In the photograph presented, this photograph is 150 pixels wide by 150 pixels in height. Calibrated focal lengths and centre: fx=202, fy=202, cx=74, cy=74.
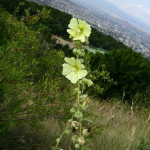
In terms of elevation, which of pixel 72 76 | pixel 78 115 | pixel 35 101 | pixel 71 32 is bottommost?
pixel 35 101

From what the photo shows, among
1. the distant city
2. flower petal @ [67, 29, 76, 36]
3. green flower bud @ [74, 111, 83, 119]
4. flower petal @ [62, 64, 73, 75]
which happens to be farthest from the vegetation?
the distant city

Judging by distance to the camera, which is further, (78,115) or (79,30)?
(79,30)

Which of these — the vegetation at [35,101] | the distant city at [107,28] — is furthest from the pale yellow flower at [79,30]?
the distant city at [107,28]

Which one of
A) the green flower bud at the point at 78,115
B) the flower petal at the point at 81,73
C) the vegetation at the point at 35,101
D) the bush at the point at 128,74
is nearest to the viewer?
the green flower bud at the point at 78,115

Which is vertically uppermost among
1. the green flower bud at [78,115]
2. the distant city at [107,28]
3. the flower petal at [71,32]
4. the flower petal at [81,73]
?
the flower petal at [71,32]

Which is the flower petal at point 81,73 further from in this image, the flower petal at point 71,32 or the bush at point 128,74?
the bush at point 128,74

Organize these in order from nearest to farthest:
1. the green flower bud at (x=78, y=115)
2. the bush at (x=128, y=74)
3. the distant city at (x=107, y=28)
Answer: the green flower bud at (x=78, y=115)
the bush at (x=128, y=74)
the distant city at (x=107, y=28)

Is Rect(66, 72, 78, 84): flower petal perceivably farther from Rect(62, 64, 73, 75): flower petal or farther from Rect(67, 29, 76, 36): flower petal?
Rect(67, 29, 76, 36): flower petal

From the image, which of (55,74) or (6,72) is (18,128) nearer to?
(55,74)

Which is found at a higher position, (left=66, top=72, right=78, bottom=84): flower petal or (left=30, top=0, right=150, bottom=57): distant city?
(left=66, top=72, right=78, bottom=84): flower petal

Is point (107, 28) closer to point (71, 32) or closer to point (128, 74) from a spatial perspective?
point (128, 74)

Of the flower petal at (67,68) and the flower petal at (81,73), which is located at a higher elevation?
the flower petal at (81,73)

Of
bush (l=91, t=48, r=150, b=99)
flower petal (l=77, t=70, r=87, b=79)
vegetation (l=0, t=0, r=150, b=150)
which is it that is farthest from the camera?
bush (l=91, t=48, r=150, b=99)


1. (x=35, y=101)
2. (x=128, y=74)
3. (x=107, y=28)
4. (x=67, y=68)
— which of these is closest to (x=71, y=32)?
(x=67, y=68)
